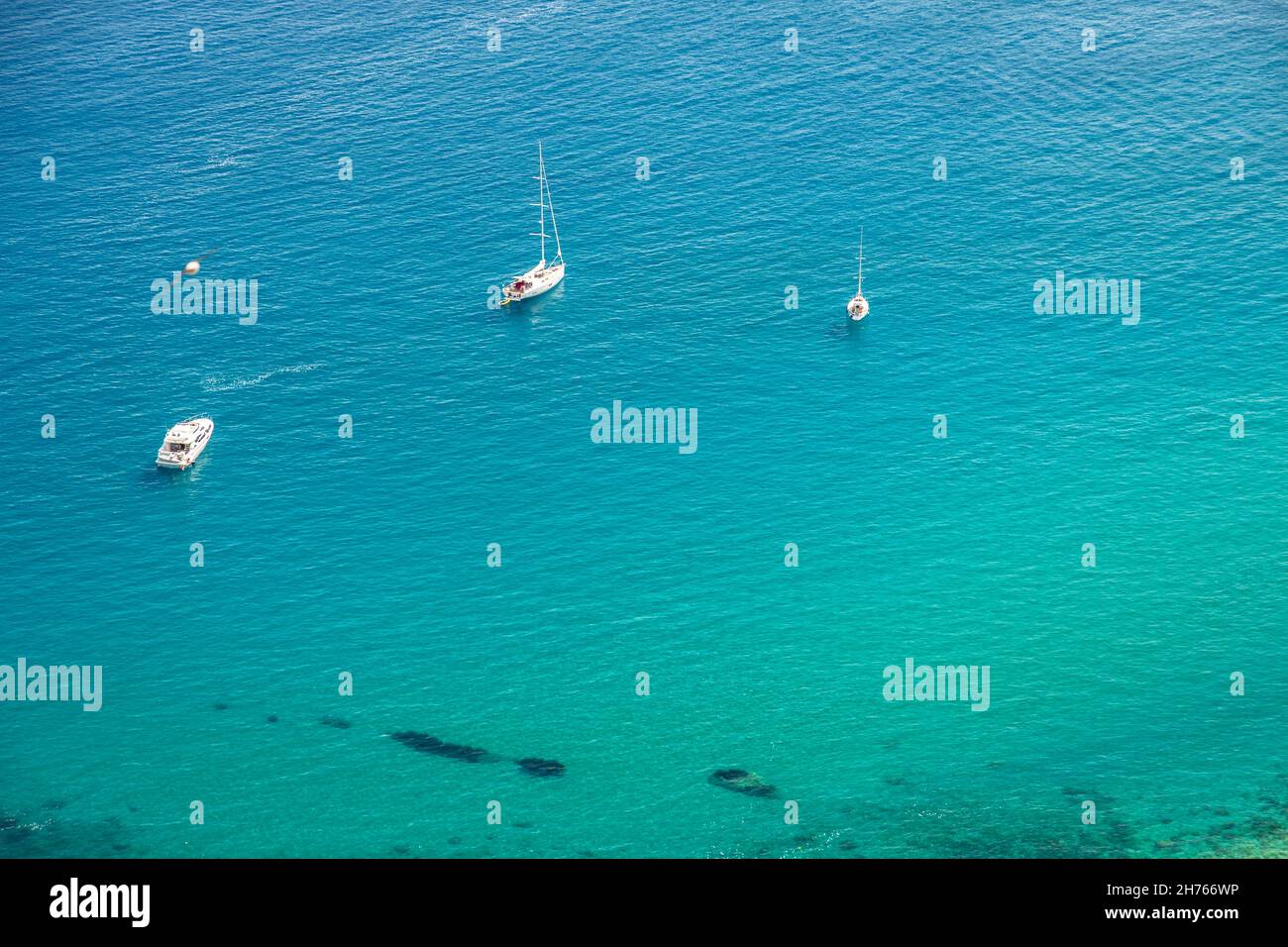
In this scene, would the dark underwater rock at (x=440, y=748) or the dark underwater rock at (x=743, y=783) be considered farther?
the dark underwater rock at (x=440, y=748)

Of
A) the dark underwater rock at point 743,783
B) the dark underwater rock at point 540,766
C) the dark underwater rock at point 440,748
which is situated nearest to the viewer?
the dark underwater rock at point 743,783

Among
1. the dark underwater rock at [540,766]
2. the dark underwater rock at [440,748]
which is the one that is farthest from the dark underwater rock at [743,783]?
the dark underwater rock at [440,748]

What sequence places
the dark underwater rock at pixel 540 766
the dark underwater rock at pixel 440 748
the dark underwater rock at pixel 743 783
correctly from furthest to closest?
the dark underwater rock at pixel 440 748 → the dark underwater rock at pixel 540 766 → the dark underwater rock at pixel 743 783

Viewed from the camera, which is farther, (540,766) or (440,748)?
(440,748)

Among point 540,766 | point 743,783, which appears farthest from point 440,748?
point 743,783

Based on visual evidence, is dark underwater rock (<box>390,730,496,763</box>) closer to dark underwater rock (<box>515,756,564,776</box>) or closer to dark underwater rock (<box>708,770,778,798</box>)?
dark underwater rock (<box>515,756,564,776</box>)

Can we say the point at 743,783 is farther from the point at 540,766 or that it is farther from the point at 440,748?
the point at 440,748

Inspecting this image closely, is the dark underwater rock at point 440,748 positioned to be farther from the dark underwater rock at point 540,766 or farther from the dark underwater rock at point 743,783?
the dark underwater rock at point 743,783

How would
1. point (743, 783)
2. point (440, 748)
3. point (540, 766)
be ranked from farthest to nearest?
point (440, 748), point (540, 766), point (743, 783)
